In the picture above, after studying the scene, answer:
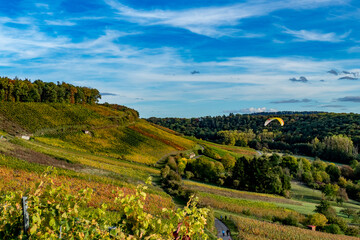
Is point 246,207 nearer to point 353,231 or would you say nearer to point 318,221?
point 318,221

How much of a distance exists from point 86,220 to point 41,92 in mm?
96366

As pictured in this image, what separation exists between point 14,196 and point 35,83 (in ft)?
327

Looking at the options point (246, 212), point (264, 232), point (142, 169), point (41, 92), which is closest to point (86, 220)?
point (264, 232)

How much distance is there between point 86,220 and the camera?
18.4ft

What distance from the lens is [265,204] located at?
4966cm

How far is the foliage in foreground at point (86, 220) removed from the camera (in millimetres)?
5379

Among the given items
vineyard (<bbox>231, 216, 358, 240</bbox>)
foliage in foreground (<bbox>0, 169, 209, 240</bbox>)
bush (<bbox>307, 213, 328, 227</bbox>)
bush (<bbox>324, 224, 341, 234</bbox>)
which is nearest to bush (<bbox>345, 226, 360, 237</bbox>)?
bush (<bbox>324, 224, 341, 234</bbox>)

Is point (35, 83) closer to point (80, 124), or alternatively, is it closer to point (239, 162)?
point (80, 124)

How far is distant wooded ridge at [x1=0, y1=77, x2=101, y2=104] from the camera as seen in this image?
264ft

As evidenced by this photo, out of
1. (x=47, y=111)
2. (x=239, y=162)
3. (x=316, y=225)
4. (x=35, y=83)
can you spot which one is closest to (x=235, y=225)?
(x=316, y=225)

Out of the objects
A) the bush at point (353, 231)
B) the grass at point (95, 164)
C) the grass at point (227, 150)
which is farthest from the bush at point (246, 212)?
the grass at point (227, 150)

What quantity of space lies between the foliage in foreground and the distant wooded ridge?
8593cm

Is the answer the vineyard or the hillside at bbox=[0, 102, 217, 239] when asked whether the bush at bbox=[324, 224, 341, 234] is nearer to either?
the vineyard

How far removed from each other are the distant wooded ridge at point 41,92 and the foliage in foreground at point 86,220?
85.9 meters
